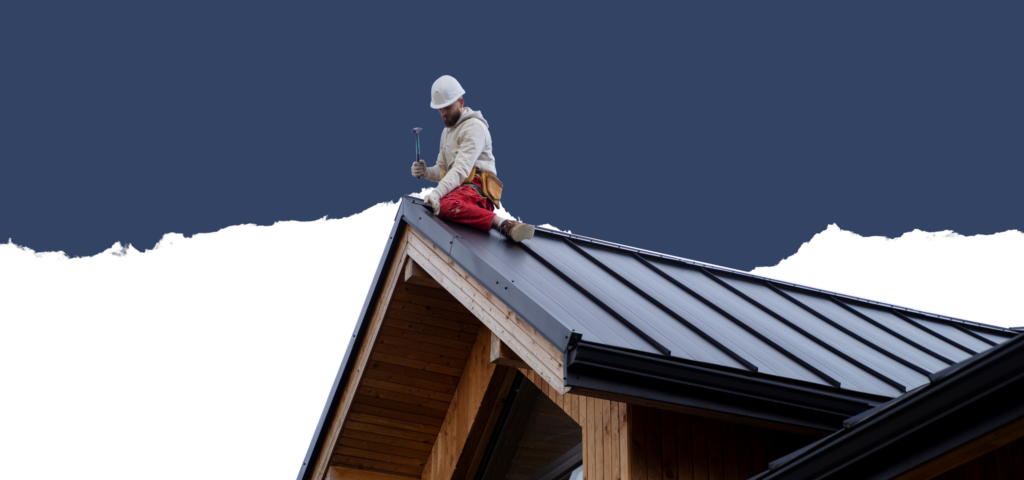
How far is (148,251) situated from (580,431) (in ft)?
188

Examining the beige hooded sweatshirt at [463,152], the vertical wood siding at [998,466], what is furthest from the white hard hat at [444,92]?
the vertical wood siding at [998,466]

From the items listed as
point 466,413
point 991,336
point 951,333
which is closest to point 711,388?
point 466,413

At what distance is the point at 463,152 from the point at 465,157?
64 millimetres

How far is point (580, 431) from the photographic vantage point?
7816 mm

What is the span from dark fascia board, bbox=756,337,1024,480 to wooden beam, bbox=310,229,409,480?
4.83 m

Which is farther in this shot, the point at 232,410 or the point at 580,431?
the point at 232,410

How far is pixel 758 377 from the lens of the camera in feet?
19.9

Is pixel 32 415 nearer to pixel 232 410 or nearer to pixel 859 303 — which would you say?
pixel 232 410

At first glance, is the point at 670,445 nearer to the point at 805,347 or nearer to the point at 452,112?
the point at 805,347

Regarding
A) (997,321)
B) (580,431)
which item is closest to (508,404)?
(580,431)

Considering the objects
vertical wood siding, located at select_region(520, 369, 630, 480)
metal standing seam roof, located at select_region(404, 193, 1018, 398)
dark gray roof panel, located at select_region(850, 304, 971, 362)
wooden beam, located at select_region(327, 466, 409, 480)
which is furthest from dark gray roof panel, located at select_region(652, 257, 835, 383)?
wooden beam, located at select_region(327, 466, 409, 480)

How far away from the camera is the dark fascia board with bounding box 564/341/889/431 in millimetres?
5613

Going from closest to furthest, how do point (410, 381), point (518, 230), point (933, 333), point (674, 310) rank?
point (674, 310) → point (518, 230) → point (933, 333) → point (410, 381)

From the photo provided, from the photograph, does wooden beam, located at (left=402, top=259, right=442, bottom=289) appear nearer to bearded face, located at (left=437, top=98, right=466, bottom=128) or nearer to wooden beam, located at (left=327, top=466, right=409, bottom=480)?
bearded face, located at (left=437, top=98, right=466, bottom=128)
